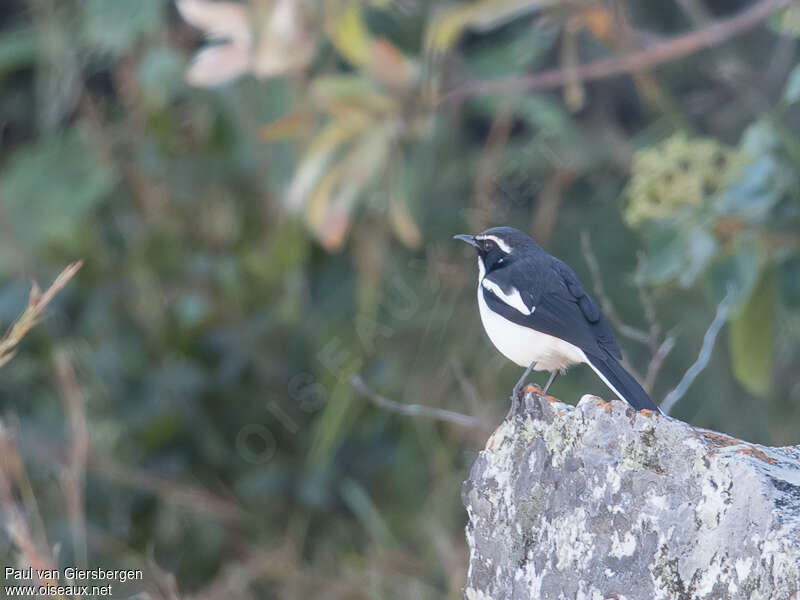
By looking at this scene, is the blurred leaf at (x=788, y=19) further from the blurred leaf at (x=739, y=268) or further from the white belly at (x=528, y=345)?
the white belly at (x=528, y=345)

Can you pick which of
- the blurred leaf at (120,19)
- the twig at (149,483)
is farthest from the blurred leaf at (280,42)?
the twig at (149,483)

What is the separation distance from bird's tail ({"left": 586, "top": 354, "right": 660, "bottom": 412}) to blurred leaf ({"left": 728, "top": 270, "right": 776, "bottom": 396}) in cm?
112

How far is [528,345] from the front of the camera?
12.7 ft

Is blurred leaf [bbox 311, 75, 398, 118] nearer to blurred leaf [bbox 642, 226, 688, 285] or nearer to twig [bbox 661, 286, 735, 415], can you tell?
blurred leaf [bbox 642, 226, 688, 285]

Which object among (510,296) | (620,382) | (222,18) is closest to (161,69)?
(222,18)

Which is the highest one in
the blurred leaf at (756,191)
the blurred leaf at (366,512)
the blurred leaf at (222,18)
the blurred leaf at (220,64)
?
the blurred leaf at (222,18)

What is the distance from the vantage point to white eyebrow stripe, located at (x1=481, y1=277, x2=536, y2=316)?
12.8 ft

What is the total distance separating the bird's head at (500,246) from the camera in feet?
14.1

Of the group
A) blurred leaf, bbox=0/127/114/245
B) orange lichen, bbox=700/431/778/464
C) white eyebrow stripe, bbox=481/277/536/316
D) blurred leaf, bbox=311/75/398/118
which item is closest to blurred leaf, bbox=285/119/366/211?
blurred leaf, bbox=311/75/398/118

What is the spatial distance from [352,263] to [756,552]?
18.6 feet

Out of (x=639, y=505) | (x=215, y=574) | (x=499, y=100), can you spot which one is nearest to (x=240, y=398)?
(x=215, y=574)

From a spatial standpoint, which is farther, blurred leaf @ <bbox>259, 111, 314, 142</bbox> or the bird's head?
blurred leaf @ <bbox>259, 111, 314, 142</bbox>

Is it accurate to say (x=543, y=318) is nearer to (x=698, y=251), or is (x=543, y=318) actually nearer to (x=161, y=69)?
(x=698, y=251)

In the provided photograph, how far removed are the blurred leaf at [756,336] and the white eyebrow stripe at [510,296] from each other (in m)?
1.05
